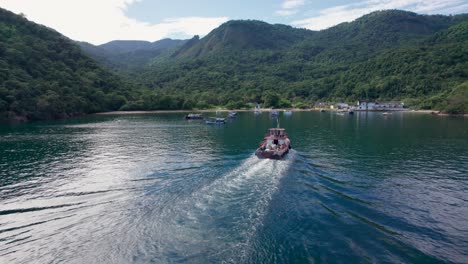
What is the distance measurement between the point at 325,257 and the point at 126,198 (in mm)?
20682

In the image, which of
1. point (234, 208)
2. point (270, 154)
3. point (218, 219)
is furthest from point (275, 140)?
point (218, 219)

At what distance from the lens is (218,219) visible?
24453mm

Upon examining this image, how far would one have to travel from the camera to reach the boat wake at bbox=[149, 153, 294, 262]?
19.8 meters

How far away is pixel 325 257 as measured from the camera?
19641 mm

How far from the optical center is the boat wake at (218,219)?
19797 millimetres

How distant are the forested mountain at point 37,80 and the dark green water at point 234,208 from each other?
9159cm

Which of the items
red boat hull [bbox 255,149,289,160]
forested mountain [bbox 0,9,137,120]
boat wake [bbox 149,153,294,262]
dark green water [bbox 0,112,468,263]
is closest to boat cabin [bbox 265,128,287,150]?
red boat hull [bbox 255,149,289,160]

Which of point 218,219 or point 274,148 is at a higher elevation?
point 274,148

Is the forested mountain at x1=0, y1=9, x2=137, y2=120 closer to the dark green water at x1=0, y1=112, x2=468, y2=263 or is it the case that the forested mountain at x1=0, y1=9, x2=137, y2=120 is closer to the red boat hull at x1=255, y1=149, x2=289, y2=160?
the dark green water at x1=0, y1=112, x2=468, y2=263

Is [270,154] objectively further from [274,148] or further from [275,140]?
[275,140]

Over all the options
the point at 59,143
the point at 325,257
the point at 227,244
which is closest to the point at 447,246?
the point at 325,257

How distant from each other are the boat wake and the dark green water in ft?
0.41

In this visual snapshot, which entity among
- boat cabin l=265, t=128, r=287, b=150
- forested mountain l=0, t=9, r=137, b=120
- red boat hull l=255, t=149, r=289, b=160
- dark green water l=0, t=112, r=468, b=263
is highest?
forested mountain l=0, t=9, r=137, b=120

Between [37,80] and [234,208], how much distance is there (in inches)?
6419
